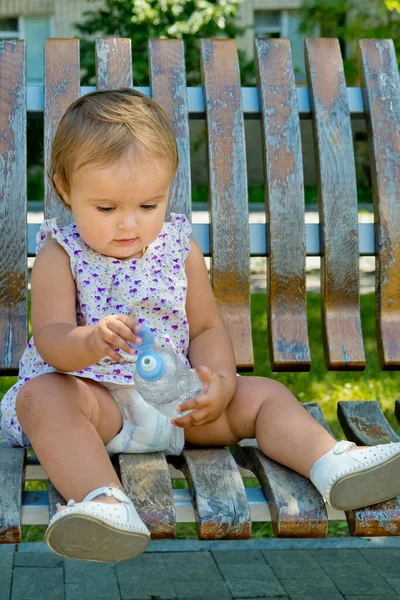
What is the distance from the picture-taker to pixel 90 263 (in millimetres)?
2549

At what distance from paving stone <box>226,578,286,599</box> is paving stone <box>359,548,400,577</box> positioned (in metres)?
0.35

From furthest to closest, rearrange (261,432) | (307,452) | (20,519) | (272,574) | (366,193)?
(366,193)
(272,574)
(261,432)
(307,452)
(20,519)

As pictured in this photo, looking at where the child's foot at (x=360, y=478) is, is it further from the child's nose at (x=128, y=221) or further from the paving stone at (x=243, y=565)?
the paving stone at (x=243, y=565)

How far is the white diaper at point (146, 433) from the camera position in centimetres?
238

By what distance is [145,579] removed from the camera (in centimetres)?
317

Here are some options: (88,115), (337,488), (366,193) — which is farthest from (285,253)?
(366,193)

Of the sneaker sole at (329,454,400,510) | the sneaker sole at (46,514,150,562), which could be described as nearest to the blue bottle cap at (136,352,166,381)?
the sneaker sole at (46,514,150,562)

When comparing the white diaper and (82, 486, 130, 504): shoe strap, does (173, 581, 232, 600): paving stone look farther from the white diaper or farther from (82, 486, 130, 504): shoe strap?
(82, 486, 130, 504): shoe strap

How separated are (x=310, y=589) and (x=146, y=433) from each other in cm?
105

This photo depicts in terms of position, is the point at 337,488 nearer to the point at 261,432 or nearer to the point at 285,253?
the point at 261,432

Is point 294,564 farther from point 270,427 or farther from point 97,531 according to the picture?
point 97,531

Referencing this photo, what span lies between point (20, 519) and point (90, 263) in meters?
0.73

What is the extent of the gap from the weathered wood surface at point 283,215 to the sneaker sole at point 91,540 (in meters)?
1.03

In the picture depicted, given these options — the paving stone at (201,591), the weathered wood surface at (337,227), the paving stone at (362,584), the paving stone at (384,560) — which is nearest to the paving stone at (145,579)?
the paving stone at (201,591)
